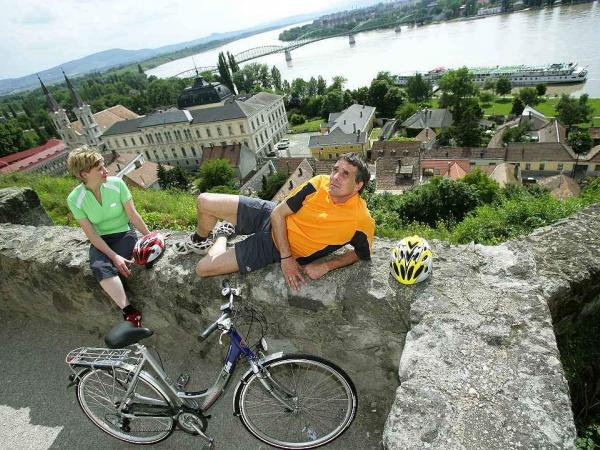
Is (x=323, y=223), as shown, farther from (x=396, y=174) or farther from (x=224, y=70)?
(x=224, y=70)

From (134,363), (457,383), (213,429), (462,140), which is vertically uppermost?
(457,383)

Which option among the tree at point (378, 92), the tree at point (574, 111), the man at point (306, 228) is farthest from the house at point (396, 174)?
the tree at point (378, 92)

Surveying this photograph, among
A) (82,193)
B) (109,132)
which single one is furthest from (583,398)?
(109,132)

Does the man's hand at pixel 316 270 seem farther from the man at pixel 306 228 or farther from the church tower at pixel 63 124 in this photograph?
the church tower at pixel 63 124

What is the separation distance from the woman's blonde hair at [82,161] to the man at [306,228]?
3.49ft

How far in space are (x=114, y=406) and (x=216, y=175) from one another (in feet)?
115

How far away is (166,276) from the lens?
3500 mm

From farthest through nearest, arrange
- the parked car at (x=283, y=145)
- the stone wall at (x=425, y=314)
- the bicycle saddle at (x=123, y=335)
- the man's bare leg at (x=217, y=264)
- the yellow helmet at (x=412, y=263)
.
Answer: the parked car at (x=283, y=145), the man's bare leg at (x=217, y=264), the yellow helmet at (x=412, y=263), the bicycle saddle at (x=123, y=335), the stone wall at (x=425, y=314)

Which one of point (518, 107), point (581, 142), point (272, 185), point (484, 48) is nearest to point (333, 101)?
point (518, 107)

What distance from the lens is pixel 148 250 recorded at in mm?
3570

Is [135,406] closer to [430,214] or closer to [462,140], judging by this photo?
[430,214]

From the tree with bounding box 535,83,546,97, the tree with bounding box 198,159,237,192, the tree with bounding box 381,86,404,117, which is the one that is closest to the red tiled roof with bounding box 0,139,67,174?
the tree with bounding box 198,159,237,192

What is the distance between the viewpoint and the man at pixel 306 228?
9.71 ft

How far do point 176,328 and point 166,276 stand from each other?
63cm
